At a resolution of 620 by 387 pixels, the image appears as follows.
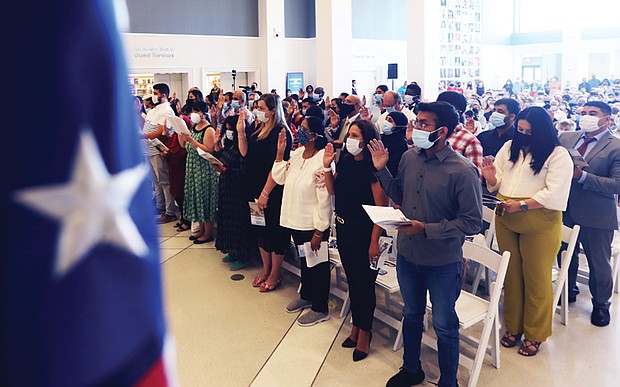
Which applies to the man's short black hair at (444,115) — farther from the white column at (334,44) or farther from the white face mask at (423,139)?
the white column at (334,44)

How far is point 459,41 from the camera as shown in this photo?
14.8 meters

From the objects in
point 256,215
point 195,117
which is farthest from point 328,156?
point 195,117

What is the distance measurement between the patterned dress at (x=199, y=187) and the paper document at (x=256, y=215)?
138 cm

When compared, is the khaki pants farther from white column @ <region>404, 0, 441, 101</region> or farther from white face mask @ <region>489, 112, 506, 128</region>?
white column @ <region>404, 0, 441, 101</region>

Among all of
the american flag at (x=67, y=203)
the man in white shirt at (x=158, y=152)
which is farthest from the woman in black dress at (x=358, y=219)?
the man in white shirt at (x=158, y=152)

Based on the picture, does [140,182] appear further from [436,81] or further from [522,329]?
[436,81]

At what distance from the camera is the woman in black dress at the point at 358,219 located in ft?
11.0

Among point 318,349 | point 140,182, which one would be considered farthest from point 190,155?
point 140,182

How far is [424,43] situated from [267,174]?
8.24 m

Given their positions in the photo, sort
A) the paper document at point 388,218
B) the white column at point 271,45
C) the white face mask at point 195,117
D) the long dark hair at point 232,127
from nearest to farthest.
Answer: the paper document at point 388,218 → the long dark hair at point 232,127 → the white face mask at point 195,117 → the white column at point 271,45

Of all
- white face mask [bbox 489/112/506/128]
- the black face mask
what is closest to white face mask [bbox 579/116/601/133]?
white face mask [bbox 489/112/506/128]

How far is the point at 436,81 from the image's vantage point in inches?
478

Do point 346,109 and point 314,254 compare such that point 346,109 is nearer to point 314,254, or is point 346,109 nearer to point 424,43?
point 314,254

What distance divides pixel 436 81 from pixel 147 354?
12329 millimetres
